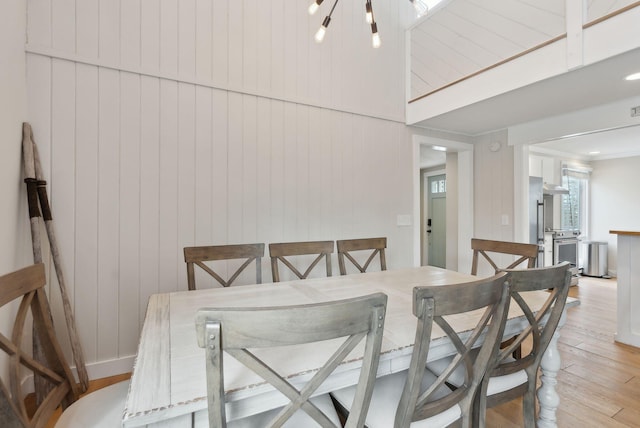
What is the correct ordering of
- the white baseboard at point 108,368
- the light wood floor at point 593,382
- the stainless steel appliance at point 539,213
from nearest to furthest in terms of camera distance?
the light wood floor at point 593,382, the white baseboard at point 108,368, the stainless steel appliance at point 539,213

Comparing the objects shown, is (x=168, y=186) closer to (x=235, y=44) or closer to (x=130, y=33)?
(x=130, y=33)

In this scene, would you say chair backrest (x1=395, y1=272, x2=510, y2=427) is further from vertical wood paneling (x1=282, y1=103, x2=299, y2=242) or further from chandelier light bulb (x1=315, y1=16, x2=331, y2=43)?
vertical wood paneling (x1=282, y1=103, x2=299, y2=242)

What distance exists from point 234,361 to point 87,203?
188cm

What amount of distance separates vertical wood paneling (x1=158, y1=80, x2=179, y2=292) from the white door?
4893 millimetres

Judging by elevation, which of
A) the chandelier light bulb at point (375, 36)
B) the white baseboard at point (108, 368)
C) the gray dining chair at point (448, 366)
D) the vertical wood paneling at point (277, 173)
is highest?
the chandelier light bulb at point (375, 36)

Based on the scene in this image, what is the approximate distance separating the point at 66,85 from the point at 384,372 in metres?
2.63

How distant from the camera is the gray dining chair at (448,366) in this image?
88 centimetres

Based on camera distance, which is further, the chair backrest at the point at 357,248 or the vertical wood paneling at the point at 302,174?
the vertical wood paneling at the point at 302,174

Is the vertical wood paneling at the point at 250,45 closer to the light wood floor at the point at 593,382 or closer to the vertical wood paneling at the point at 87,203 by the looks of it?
the vertical wood paneling at the point at 87,203

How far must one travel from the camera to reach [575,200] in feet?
19.7

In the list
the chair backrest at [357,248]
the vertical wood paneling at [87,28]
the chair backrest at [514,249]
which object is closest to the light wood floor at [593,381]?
the chair backrest at [514,249]

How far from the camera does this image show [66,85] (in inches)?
79.9

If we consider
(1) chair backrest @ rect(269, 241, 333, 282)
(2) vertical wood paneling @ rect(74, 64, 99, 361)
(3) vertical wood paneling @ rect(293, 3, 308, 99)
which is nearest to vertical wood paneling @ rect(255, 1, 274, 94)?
(3) vertical wood paneling @ rect(293, 3, 308, 99)

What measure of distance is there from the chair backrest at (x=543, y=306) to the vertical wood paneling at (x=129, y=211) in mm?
2337
